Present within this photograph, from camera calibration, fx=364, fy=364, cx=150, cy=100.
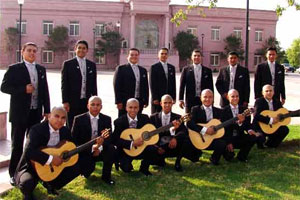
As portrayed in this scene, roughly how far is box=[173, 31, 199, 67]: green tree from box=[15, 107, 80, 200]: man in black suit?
1623 inches

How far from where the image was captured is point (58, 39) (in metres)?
43.5

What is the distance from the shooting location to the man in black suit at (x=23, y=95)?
4.81 meters

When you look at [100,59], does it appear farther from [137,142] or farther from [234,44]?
[137,142]

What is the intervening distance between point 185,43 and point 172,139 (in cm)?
4028

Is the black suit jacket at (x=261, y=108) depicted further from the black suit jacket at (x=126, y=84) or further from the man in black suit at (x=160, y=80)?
the black suit jacket at (x=126, y=84)

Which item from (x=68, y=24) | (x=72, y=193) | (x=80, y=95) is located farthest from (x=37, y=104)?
(x=68, y=24)

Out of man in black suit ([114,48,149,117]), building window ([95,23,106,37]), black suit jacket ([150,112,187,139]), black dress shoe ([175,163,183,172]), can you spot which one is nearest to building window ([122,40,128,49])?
building window ([95,23,106,37])

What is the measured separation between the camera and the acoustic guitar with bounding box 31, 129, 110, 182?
4.23 m

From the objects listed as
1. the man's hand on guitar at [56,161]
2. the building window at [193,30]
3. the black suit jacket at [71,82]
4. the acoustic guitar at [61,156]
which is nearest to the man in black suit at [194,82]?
the black suit jacket at [71,82]

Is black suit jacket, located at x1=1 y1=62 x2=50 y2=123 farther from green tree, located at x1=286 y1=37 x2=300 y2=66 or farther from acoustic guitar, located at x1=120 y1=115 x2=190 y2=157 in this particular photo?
green tree, located at x1=286 y1=37 x2=300 y2=66

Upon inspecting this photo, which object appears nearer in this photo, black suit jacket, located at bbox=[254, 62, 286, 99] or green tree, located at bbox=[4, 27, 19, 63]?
black suit jacket, located at bbox=[254, 62, 286, 99]

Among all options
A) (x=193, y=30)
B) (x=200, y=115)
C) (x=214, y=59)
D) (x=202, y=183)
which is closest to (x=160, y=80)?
(x=200, y=115)

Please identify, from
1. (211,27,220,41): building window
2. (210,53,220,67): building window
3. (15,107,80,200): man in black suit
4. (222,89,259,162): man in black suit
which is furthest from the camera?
(211,27,220,41): building window

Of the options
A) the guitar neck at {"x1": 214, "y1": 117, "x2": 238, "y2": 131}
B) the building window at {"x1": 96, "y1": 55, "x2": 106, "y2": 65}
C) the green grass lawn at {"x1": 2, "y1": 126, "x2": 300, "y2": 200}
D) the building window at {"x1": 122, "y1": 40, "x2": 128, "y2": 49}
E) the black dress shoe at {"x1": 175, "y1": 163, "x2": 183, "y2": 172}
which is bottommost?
the green grass lawn at {"x1": 2, "y1": 126, "x2": 300, "y2": 200}
